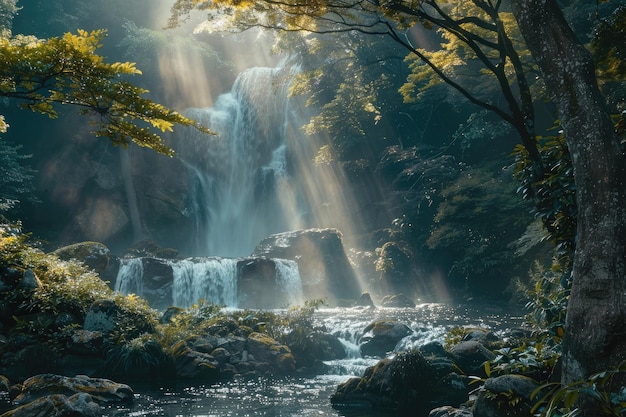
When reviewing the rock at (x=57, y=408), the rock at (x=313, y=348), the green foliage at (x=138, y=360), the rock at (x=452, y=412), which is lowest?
the rock at (x=452, y=412)

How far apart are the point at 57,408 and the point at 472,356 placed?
8.21 meters

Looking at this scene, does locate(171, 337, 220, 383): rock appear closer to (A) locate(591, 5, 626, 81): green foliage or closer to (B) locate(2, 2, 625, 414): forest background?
(B) locate(2, 2, 625, 414): forest background

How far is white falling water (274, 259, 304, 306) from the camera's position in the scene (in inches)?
1030

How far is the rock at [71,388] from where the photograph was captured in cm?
896

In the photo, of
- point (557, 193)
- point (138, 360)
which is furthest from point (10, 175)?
point (557, 193)

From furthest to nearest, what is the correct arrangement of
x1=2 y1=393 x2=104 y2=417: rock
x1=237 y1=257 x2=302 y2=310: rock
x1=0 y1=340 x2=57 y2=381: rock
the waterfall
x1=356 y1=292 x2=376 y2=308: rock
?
the waterfall
x1=356 y1=292 x2=376 y2=308: rock
x1=237 y1=257 x2=302 y2=310: rock
x1=0 y1=340 x2=57 y2=381: rock
x1=2 y1=393 x2=104 y2=417: rock

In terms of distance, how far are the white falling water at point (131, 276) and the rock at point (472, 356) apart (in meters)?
17.2

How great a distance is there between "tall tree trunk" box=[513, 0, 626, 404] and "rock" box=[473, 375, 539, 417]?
1558 millimetres

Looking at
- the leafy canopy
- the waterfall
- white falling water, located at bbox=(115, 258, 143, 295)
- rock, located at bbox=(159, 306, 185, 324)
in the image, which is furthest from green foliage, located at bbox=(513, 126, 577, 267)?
the waterfall

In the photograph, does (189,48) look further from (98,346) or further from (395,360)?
(395,360)

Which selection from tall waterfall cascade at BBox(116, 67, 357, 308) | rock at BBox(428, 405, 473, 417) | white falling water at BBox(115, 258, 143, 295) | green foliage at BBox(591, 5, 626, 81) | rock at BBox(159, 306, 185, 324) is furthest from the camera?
tall waterfall cascade at BBox(116, 67, 357, 308)

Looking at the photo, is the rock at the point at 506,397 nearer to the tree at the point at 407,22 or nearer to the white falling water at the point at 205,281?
the tree at the point at 407,22

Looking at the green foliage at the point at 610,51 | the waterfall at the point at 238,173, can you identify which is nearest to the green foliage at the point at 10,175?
the waterfall at the point at 238,173

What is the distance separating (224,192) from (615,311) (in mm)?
36234
